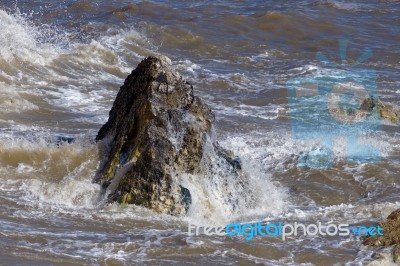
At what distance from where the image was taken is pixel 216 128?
34.4 ft

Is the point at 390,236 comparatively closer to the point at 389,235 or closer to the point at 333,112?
the point at 389,235

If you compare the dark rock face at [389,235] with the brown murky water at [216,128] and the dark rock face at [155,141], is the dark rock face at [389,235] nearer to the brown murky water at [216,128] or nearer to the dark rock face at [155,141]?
the brown murky water at [216,128]

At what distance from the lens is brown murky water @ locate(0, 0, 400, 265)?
20.0 ft

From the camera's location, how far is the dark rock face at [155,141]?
6789 mm

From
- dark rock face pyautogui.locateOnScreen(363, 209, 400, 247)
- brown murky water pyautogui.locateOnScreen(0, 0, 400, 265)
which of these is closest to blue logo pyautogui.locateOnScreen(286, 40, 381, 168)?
brown murky water pyautogui.locateOnScreen(0, 0, 400, 265)

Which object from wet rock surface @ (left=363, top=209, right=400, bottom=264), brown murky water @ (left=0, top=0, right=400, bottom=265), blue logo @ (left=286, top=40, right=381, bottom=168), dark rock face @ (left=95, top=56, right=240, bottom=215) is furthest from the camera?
blue logo @ (left=286, top=40, right=381, bottom=168)

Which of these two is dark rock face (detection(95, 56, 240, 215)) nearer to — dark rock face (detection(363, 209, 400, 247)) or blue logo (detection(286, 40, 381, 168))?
dark rock face (detection(363, 209, 400, 247))

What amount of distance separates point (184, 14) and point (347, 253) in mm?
13535

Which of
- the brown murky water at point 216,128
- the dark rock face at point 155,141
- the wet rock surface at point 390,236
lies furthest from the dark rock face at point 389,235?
the dark rock face at point 155,141

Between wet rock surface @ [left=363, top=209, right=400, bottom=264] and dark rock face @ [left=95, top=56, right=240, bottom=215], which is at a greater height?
dark rock face @ [left=95, top=56, right=240, bottom=215]

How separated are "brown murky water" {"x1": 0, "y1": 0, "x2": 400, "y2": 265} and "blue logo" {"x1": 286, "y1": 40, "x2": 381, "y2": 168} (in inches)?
4.2

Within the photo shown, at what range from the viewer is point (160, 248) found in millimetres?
5980

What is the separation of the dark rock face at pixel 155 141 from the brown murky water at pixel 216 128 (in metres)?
0.14

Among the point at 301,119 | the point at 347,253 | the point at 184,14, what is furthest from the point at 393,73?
the point at 347,253
